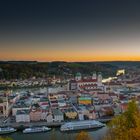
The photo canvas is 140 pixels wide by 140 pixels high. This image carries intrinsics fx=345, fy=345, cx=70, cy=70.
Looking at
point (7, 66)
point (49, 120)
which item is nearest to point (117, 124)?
point (49, 120)

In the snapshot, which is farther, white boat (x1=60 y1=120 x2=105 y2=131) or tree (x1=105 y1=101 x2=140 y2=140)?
white boat (x1=60 y1=120 x2=105 y2=131)

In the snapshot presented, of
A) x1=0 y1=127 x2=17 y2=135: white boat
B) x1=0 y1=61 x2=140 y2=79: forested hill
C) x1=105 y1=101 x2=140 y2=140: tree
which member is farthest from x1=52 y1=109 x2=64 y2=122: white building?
x1=0 y1=61 x2=140 y2=79: forested hill

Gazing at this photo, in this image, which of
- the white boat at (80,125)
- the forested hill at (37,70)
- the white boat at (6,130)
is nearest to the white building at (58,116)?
the white boat at (80,125)

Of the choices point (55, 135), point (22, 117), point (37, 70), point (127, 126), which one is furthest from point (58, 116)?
point (37, 70)

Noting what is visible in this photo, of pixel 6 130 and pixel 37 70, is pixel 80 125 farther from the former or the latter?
pixel 37 70

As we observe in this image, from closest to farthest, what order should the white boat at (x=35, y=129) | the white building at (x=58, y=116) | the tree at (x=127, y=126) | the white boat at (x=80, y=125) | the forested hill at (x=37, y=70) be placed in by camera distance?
the tree at (x=127, y=126) < the white boat at (x=35, y=129) < the white boat at (x=80, y=125) < the white building at (x=58, y=116) < the forested hill at (x=37, y=70)

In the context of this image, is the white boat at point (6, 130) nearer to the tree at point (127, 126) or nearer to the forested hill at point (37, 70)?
the tree at point (127, 126)

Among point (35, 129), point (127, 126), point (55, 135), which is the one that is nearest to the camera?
point (127, 126)

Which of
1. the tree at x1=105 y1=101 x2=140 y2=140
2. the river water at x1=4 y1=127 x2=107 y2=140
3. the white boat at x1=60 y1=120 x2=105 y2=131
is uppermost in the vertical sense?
the tree at x1=105 y1=101 x2=140 y2=140

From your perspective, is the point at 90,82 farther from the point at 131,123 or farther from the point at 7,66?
the point at 131,123

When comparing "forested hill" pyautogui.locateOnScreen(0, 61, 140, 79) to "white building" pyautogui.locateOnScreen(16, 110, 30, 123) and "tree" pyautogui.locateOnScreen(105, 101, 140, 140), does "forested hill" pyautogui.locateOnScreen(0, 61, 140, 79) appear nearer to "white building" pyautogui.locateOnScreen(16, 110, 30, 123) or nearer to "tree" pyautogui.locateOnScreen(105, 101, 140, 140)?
"white building" pyautogui.locateOnScreen(16, 110, 30, 123)
